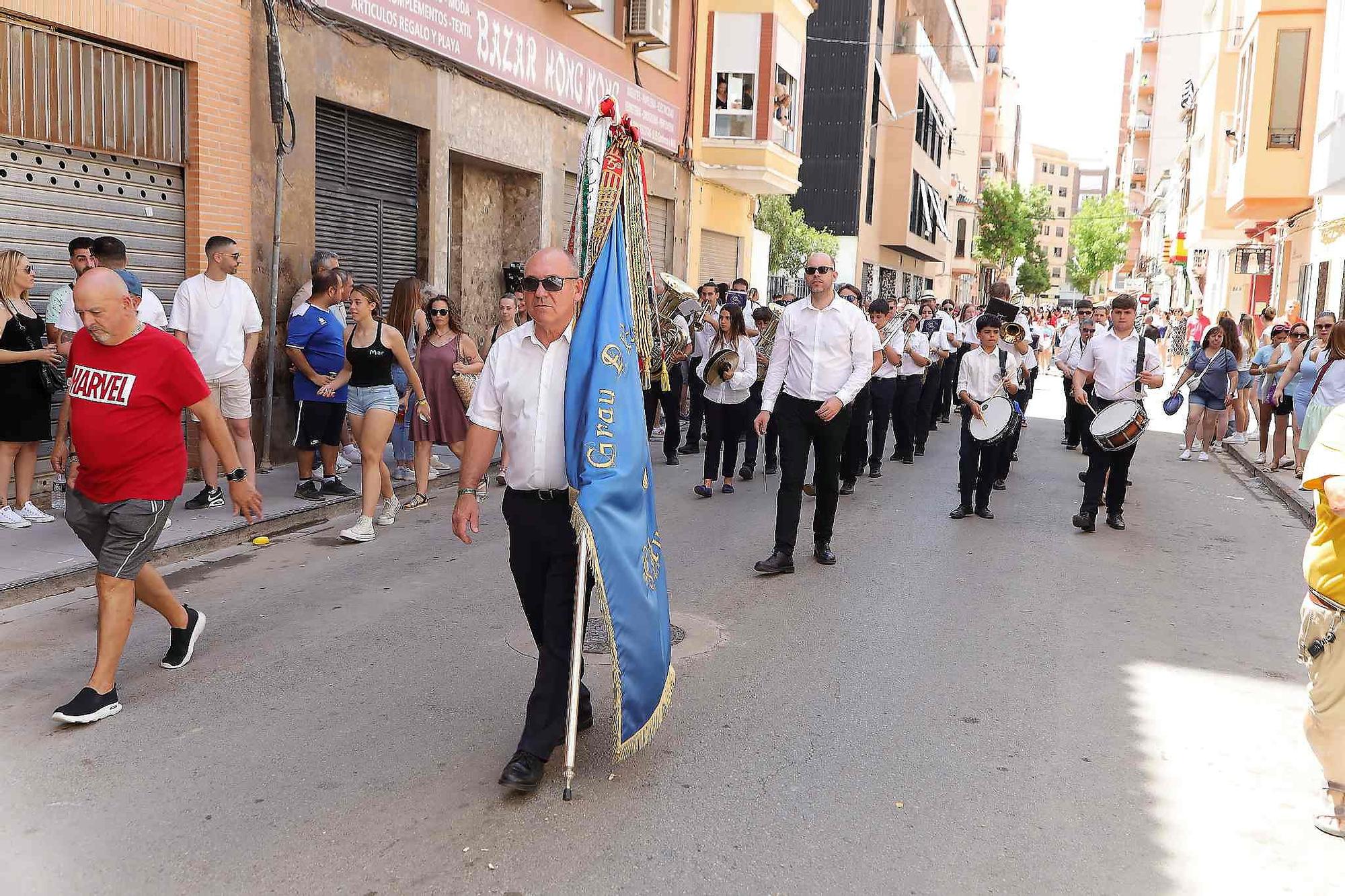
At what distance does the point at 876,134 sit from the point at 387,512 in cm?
3559

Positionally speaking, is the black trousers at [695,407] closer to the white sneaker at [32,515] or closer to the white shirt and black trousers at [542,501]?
the white sneaker at [32,515]

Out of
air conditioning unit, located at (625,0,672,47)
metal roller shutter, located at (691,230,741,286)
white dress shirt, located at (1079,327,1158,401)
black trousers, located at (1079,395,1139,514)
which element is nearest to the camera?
black trousers, located at (1079,395,1139,514)

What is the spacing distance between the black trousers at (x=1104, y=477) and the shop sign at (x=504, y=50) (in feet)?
22.4

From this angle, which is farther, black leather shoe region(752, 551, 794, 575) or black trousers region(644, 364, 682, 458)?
black trousers region(644, 364, 682, 458)

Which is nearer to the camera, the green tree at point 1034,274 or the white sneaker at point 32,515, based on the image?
the white sneaker at point 32,515

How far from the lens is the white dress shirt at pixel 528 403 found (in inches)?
161

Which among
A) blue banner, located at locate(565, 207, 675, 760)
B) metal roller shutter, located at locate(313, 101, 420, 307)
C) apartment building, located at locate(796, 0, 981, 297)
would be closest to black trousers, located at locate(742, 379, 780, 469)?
metal roller shutter, located at locate(313, 101, 420, 307)

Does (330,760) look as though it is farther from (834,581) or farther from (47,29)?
(47,29)

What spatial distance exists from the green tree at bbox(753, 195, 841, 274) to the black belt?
2918 cm

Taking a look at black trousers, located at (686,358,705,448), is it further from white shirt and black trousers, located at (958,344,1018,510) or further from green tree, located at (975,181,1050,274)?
green tree, located at (975,181,1050,274)

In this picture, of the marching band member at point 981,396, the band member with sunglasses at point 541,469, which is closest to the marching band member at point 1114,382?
the marching band member at point 981,396

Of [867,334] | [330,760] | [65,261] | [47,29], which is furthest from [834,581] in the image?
[47,29]

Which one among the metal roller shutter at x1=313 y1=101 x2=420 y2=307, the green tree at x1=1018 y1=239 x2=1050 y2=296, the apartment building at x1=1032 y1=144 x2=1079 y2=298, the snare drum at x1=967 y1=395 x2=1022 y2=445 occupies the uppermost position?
the apartment building at x1=1032 y1=144 x2=1079 y2=298

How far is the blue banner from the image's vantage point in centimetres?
392
